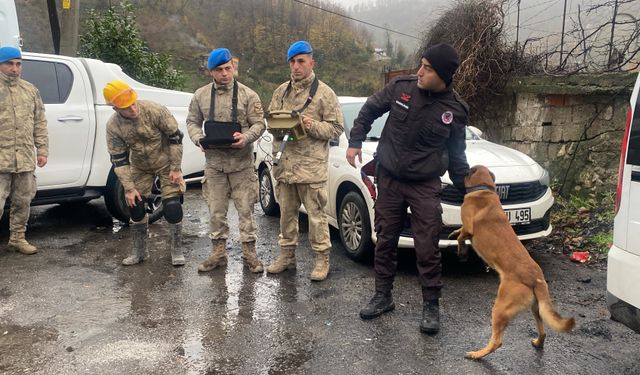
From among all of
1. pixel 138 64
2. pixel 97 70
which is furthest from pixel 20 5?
pixel 97 70

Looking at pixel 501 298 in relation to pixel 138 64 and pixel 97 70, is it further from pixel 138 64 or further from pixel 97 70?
pixel 138 64

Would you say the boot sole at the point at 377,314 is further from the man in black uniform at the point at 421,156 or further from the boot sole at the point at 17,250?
the boot sole at the point at 17,250

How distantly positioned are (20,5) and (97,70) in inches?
1080

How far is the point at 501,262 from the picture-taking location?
3125 mm

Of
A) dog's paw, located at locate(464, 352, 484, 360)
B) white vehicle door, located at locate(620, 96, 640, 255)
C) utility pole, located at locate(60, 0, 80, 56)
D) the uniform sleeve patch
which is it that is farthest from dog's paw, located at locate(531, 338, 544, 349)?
utility pole, located at locate(60, 0, 80, 56)

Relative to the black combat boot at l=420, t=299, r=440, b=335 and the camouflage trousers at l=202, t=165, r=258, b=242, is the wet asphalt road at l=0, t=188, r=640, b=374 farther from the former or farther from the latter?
the camouflage trousers at l=202, t=165, r=258, b=242

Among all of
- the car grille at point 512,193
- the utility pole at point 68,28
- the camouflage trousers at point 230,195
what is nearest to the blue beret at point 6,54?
the camouflage trousers at point 230,195

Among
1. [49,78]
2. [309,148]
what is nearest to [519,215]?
[309,148]

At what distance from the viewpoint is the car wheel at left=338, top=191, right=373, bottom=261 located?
470cm

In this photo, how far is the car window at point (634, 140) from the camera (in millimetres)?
2521

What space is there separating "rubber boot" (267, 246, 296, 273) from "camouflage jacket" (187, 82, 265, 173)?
83 centimetres

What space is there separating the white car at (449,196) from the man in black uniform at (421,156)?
47 centimetres

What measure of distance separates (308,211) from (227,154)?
0.85m

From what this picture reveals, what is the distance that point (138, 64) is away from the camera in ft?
34.1
